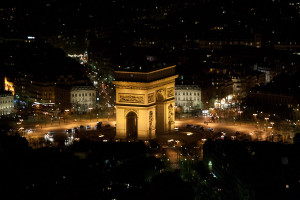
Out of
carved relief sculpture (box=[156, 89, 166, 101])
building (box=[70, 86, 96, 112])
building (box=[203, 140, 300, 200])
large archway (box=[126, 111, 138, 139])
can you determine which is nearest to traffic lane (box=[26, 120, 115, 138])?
large archway (box=[126, 111, 138, 139])

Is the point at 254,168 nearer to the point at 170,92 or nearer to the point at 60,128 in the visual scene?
the point at 170,92

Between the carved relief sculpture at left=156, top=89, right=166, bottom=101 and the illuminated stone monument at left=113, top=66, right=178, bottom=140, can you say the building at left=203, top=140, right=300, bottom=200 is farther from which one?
the carved relief sculpture at left=156, top=89, right=166, bottom=101

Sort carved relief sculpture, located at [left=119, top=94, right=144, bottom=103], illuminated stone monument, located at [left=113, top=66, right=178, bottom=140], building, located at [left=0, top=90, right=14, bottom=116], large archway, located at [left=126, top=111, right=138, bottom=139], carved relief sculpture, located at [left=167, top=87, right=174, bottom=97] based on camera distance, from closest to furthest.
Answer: illuminated stone monument, located at [left=113, top=66, right=178, bottom=140] < carved relief sculpture, located at [left=119, top=94, right=144, bottom=103] < large archway, located at [left=126, top=111, right=138, bottom=139] < carved relief sculpture, located at [left=167, top=87, right=174, bottom=97] < building, located at [left=0, top=90, right=14, bottom=116]

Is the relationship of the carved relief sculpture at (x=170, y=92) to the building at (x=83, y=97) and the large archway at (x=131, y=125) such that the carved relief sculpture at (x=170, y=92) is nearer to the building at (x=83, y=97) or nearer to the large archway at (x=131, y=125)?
the large archway at (x=131, y=125)

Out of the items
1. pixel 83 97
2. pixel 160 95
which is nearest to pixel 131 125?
pixel 160 95

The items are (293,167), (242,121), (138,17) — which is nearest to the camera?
(293,167)

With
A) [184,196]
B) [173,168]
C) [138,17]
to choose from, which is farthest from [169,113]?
[138,17]

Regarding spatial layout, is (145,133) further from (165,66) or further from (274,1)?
(274,1)
